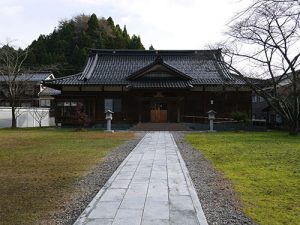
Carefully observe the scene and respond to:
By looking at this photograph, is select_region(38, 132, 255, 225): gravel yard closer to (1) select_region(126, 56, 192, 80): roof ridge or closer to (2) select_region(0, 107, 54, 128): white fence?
(1) select_region(126, 56, 192, 80): roof ridge

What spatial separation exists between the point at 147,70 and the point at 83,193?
27.5 meters

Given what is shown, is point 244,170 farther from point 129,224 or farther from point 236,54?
point 236,54

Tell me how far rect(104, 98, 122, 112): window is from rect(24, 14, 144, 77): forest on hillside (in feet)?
92.0

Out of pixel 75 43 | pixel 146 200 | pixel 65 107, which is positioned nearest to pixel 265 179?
pixel 146 200

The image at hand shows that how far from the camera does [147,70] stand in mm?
34250

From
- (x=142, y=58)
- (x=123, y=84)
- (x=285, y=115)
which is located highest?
(x=142, y=58)

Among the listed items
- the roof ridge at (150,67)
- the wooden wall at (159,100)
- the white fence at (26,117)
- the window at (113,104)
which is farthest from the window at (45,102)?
the roof ridge at (150,67)

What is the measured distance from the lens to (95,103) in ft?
112

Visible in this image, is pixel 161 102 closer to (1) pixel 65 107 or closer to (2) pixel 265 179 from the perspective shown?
(1) pixel 65 107

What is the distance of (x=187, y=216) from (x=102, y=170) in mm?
4880

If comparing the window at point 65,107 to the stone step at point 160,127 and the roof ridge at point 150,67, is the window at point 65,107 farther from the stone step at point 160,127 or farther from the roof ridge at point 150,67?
the stone step at point 160,127

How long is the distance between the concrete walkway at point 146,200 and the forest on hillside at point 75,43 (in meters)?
53.2

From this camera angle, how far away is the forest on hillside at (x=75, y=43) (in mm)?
62344

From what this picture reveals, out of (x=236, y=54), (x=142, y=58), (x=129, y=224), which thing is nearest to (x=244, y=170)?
(x=129, y=224)
